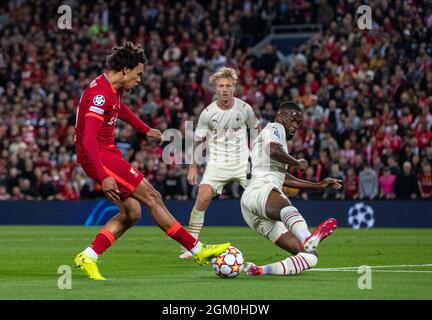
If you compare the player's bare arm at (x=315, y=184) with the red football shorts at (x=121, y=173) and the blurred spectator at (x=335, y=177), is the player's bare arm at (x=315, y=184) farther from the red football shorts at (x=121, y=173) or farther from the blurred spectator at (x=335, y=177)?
the blurred spectator at (x=335, y=177)

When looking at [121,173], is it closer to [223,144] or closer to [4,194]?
[223,144]

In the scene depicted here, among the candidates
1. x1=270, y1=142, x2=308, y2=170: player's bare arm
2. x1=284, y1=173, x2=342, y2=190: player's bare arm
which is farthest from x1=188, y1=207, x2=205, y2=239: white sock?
x1=270, y1=142, x2=308, y2=170: player's bare arm

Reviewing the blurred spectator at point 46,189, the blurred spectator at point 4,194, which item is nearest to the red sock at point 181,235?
the blurred spectator at point 46,189

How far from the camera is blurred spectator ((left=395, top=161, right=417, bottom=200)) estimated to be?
23.6m

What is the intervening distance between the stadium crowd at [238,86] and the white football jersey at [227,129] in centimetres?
867

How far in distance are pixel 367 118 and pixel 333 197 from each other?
7.84ft

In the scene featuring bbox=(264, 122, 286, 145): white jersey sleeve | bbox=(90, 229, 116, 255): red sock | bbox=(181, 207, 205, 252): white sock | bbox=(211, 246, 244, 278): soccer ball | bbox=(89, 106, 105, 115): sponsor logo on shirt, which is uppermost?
bbox=(89, 106, 105, 115): sponsor logo on shirt

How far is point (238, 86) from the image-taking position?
28.3 m

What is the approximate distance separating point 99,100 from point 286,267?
2.66 metres

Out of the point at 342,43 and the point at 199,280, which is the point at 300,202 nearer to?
the point at 342,43

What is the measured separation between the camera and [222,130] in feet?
50.4

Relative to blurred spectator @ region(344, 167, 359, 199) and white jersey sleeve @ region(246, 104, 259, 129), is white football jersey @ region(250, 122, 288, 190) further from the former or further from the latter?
blurred spectator @ region(344, 167, 359, 199)

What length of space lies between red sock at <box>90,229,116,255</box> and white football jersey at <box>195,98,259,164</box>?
449 cm
